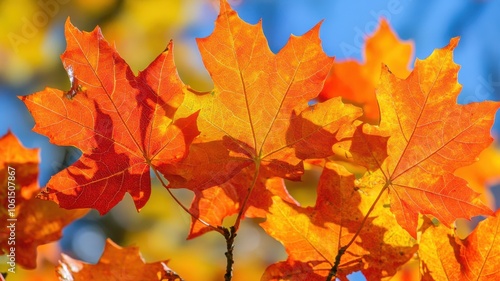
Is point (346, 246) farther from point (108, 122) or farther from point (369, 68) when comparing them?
point (369, 68)

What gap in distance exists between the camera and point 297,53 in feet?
1.52

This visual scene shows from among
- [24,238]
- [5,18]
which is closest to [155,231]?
[5,18]

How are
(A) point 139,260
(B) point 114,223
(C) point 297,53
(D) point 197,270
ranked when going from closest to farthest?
(C) point 297,53, (A) point 139,260, (D) point 197,270, (B) point 114,223

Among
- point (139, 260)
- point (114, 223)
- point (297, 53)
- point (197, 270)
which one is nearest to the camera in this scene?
point (297, 53)

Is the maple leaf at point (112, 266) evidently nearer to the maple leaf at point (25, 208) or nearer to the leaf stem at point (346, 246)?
the maple leaf at point (25, 208)

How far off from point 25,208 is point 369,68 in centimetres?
85

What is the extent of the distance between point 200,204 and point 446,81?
275 mm

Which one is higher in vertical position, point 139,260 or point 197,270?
point 197,270

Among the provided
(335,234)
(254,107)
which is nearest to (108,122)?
(254,107)

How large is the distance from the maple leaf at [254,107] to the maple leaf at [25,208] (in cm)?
26

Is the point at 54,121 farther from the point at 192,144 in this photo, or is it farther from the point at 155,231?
the point at 155,231

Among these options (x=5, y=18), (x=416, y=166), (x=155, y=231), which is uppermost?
(x=5, y=18)

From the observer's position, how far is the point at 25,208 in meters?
0.67

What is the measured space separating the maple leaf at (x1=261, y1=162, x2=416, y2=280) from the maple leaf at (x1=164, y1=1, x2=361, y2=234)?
7 centimetres
